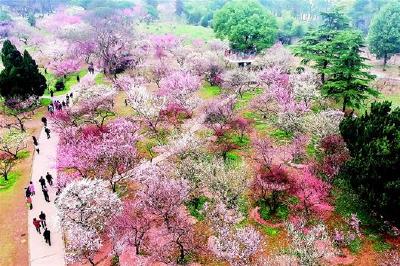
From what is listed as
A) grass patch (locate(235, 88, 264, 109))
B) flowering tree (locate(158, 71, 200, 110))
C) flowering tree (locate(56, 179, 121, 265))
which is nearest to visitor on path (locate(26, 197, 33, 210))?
flowering tree (locate(56, 179, 121, 265))

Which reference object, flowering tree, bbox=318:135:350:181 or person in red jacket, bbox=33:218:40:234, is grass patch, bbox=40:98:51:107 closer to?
person in red jacket, bbox=33:218:40:234

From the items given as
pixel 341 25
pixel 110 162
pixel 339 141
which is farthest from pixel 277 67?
pixel 110 162

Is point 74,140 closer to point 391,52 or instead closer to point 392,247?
point 392,247

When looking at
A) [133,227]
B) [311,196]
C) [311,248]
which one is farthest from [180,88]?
[311,248]

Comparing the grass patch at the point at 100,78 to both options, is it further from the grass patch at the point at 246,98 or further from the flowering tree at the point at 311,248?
the flowering tree at the point at 311,248

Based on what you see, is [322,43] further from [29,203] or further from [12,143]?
[29,203]

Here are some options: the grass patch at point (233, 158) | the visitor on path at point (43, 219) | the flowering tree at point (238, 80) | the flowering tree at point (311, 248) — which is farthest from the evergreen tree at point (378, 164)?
the flowering tree at point (238, 80)
